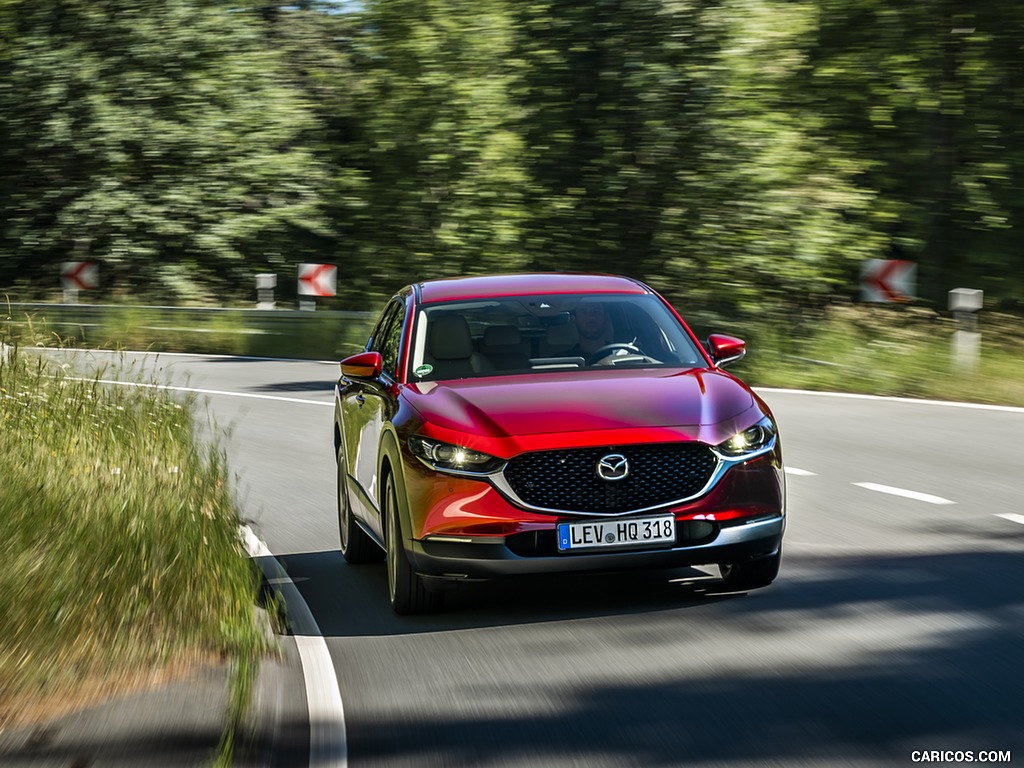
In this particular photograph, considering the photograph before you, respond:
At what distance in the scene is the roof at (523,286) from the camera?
29.3ft

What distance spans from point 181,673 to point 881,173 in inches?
871

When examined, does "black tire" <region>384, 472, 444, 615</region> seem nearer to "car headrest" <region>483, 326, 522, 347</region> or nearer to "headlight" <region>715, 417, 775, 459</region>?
"car headrest" <region>483, 326, 522, 347</region>

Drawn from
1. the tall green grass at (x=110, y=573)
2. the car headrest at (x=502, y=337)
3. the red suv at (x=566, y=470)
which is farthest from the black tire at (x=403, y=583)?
the car headrest at (x=502, y=337)

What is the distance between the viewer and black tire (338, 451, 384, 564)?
9414mm

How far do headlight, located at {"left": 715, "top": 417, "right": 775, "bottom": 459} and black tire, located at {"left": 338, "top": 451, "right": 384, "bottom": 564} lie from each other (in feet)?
8.34

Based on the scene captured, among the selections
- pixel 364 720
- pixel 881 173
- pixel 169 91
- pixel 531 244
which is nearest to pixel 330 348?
pixel 531 244

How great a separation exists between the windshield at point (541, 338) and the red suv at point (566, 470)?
0.06 ft

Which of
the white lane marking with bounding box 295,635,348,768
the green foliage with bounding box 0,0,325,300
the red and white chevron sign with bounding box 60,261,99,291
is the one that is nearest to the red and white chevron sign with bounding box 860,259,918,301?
the white lane marking with bounding box 295,635,348,768

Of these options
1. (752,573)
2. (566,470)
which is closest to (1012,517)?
(752,573)

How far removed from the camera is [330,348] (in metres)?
26.0

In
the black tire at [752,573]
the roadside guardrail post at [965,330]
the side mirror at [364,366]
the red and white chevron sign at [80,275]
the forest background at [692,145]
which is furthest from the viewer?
the red and white chevron sign at [80,275]

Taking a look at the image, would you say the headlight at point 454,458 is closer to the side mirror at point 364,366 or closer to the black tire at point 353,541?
the side mirror at point 364,366

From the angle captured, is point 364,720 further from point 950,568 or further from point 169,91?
point 169,91

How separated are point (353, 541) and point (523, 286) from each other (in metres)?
1.80
